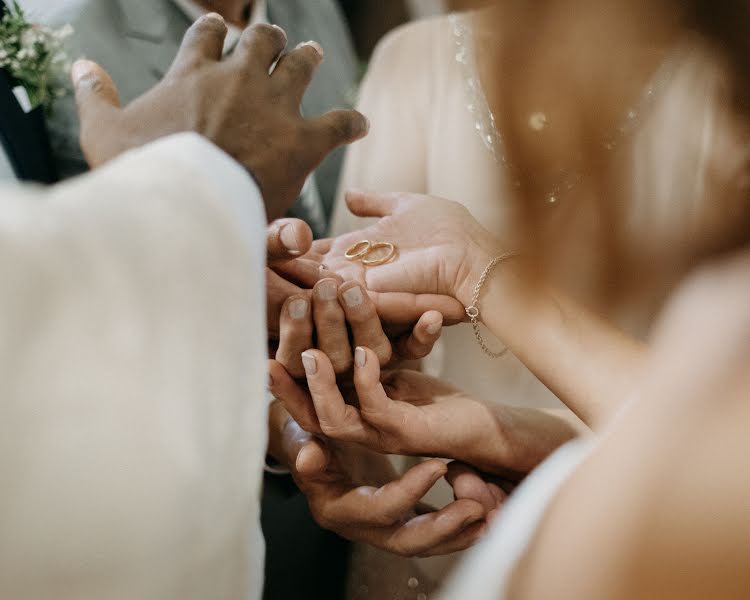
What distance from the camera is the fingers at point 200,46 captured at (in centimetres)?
52

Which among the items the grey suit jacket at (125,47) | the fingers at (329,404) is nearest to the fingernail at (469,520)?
the fingers at (329,404)

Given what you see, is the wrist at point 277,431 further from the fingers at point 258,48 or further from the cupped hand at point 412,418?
the fingers at point 258,48

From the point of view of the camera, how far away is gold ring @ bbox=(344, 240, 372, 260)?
0.72m

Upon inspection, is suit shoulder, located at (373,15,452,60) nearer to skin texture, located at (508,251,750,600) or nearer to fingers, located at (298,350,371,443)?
fingers, located at (298,350,371,443)

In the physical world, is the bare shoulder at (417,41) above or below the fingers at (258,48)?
below

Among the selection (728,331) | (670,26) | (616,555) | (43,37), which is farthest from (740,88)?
(43,37)

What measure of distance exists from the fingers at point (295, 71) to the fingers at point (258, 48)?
0.01 metres

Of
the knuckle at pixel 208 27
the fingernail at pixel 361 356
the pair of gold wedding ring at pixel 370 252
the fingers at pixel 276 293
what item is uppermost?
the knuckle at pixel 208 27

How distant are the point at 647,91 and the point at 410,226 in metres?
0.27

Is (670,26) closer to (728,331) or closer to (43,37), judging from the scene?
(728,331)

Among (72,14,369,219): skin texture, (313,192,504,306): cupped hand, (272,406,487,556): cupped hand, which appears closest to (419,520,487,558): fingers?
(272,406,487,556): cupped hand

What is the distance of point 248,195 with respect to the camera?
0.42 metres

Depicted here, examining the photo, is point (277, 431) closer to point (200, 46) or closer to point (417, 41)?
point (200, 46)

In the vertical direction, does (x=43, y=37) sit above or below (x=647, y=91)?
above
